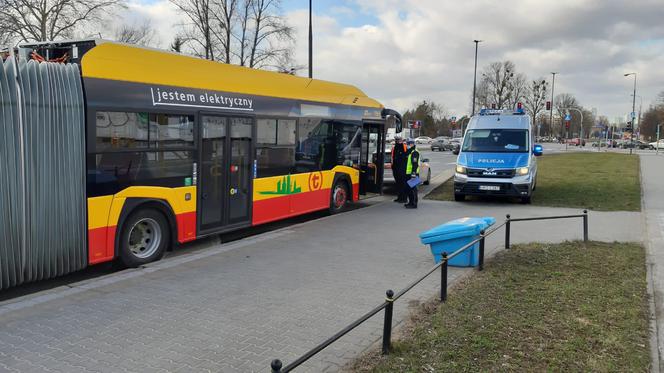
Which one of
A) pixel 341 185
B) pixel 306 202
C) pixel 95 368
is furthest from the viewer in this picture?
pixel 341 185

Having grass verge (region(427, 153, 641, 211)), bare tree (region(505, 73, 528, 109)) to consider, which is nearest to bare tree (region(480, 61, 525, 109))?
bare tree (region(505, 73, 528, 109))

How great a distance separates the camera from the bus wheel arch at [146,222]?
276 inches

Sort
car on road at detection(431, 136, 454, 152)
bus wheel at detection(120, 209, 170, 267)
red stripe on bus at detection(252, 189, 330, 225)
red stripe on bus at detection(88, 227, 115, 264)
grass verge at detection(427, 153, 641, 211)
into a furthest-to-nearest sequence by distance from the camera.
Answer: car on road at detection(431, 136, 454, 152), grass verge at detection(427, 153, 641, 211), red stripe on bus at detection(252, 189, 330, 225), bus wheel at detection(120, 209, 170, 267), red stripe on bus at detection(88, 227, 115, 264)

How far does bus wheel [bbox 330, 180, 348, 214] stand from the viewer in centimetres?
1241

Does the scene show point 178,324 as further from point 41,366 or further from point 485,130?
point 485,130

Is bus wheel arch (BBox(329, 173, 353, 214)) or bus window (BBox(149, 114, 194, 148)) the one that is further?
bus wheel arch (BBox(329, 173, 353, 214))

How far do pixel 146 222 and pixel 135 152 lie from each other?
1071mm

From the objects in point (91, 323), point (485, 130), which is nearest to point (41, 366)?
point (91, 323)

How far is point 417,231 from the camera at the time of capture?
10453 mm

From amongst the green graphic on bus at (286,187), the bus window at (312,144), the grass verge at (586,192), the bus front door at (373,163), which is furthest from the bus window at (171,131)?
the grass verge at (586,192)

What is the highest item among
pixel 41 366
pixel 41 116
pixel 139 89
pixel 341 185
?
pixel 139 89

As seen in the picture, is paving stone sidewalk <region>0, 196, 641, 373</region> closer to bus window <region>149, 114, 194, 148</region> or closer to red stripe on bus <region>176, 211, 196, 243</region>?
red stripe on bus <region>176, 211, 196, 243</region>

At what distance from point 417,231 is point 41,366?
7489 millimetres

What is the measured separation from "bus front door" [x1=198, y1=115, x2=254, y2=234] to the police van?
7.51 m
